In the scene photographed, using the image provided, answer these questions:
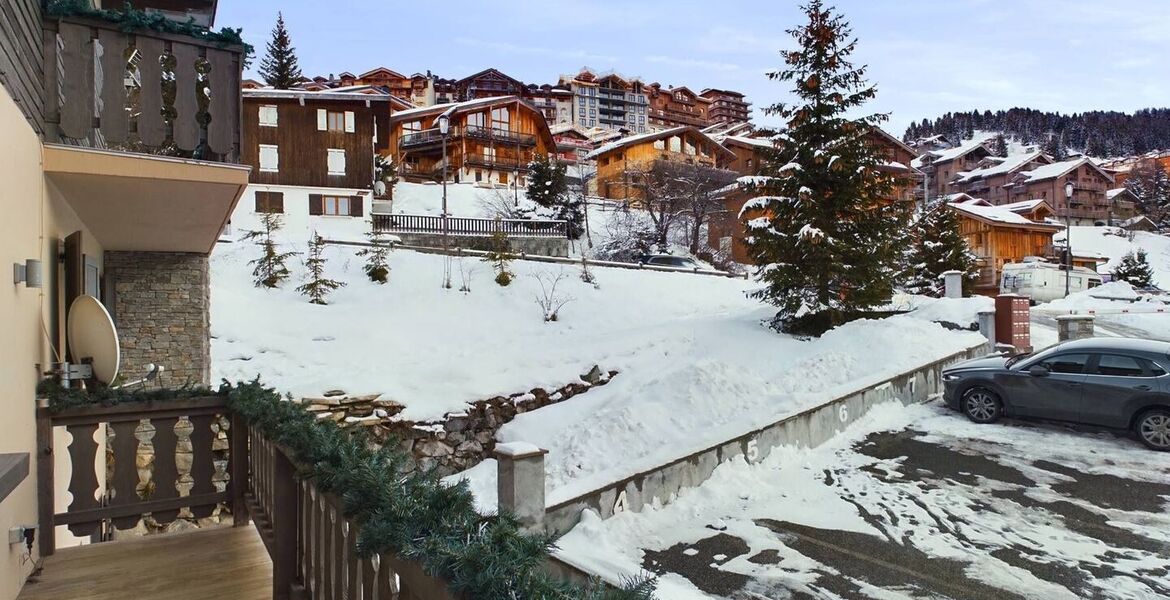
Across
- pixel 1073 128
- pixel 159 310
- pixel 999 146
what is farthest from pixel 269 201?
pixel 1073 128

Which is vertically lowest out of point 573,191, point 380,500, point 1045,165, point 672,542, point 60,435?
point 672,542

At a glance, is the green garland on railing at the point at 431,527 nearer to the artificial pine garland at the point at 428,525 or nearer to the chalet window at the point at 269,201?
the artificial pine garland at the point at 428,525

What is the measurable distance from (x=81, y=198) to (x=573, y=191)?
131 ft

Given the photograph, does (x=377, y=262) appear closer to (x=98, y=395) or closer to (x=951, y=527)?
(x=98, y=395)

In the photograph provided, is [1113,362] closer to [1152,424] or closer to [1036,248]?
[1152,424]

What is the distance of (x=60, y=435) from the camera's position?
634 cm

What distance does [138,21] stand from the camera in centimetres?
582

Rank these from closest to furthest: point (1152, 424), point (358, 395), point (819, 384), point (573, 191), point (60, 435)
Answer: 1. point (60, 435)
2. point (1152, 424)
3. point (358, 395)
4. point (819, 384)
5. point (573, 191)

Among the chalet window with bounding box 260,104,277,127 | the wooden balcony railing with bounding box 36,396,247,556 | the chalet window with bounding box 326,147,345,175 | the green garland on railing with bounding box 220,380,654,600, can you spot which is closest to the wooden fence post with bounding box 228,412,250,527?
the wooden balcony railing with bounding box 36,396,247,556

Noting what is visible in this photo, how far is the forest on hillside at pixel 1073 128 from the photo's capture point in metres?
116

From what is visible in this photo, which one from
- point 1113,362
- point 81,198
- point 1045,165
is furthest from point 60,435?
point 1045,165

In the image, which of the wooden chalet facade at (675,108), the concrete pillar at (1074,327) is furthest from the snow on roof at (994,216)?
the wooden chalet facade at (675,108)

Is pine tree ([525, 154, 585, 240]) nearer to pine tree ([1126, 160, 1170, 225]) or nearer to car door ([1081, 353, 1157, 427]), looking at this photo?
car door ([1081, 353, 1157, 427])

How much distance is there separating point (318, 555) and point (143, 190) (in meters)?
4.62
